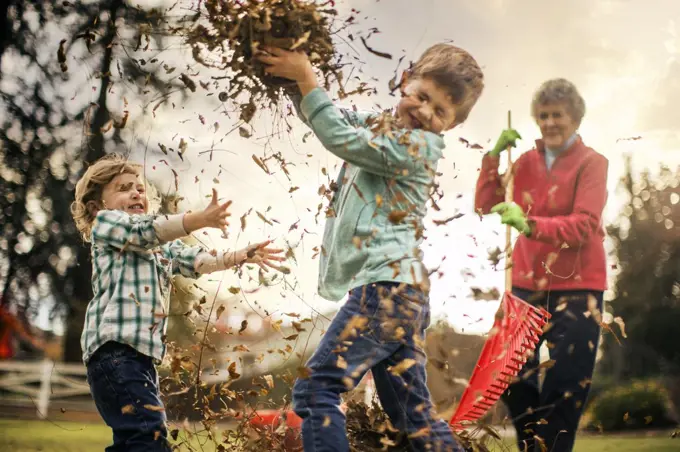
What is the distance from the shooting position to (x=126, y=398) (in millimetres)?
2424

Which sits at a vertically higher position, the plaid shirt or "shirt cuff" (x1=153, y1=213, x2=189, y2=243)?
"shirt cuff" (x1=153, y1=213, x2=189, y2=243)

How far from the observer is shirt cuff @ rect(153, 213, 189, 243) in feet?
8.09

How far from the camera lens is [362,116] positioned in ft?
8.95

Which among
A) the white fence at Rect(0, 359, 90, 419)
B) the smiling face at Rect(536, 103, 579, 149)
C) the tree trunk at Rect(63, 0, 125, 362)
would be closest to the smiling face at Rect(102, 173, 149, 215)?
the smiling face at Rect(536, 103, 579, 149)

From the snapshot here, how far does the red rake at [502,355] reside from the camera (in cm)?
312

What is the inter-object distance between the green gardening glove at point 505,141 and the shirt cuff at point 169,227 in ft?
6.16

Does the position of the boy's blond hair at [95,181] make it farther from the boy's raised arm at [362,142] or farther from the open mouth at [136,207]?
the boy's raised arm at [362,142]

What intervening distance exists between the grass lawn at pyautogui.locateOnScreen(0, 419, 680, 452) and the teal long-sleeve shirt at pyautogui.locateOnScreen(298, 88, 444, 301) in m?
2.91

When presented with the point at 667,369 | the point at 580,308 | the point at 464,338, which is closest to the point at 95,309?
the point at 580,308

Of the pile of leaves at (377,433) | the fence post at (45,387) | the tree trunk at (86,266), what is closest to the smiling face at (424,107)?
the pile of leaves at (377,433)

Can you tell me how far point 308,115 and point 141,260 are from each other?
2.71 feet

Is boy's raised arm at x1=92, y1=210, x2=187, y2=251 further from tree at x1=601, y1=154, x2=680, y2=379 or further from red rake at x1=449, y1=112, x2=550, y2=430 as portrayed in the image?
tree at x1=601, y1=154, x2=680, y2=379

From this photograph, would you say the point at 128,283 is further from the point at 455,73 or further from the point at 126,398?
the point at 455,73

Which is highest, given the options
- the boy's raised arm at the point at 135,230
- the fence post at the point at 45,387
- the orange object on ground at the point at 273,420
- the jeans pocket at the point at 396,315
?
the boy's raised arm at the point at 135,230
